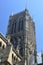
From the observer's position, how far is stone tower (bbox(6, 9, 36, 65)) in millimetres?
72250

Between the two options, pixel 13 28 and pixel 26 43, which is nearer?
pixel 26 43

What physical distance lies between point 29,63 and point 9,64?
357 inches

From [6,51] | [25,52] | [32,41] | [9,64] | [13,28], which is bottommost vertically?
[9,64]

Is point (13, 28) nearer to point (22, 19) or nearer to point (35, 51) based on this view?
point (22, 19)

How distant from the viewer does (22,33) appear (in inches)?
3081

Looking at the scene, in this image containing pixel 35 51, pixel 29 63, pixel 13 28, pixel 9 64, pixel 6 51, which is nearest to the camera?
pixel 9 64

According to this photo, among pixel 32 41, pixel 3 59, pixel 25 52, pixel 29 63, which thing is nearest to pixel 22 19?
pixel 32 41

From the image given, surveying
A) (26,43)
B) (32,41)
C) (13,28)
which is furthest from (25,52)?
(13,28)

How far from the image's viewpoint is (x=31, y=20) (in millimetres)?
87438

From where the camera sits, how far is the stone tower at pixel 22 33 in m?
72.2

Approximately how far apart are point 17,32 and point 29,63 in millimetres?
31559

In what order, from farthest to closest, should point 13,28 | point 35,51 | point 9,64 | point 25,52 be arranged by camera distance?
point 13,28, point 35,51, point 25,52, point 9,64

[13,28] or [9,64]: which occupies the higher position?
[13,28]

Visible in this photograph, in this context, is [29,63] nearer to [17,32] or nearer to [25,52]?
[25,52]
